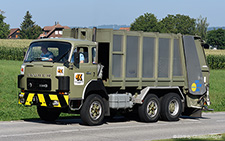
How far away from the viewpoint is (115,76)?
15.2 m

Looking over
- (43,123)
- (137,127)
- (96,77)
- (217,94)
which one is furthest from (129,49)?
(217,94)

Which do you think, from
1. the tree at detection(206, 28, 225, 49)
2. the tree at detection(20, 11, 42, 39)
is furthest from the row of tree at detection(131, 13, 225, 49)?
the tree at detection(20, 11, 42, 39)

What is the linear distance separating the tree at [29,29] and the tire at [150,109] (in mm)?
155790

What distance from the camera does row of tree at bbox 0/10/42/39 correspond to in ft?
554

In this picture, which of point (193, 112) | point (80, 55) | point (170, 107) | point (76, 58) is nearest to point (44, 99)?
point (76, 58)

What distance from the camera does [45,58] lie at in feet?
47.0

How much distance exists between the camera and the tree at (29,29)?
555 ft

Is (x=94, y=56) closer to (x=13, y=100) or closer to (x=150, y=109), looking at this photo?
(x=150, y=109)

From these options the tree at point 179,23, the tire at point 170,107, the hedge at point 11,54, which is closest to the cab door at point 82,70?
the tire at point 170,107

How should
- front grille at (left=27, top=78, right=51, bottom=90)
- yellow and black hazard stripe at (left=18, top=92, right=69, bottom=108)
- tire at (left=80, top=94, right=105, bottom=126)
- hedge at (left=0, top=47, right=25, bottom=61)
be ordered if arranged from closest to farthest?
1. yellow and black hazard stripe at (left=18, top=92, right=69, bottom=108)
2. front grille at (left=27, top=78, right=51, bottom=90)
3. tire at (left=80, top=94, right=105, bottom=126)
4. hedge at (left=0, top=47, right=25, bottom=61)

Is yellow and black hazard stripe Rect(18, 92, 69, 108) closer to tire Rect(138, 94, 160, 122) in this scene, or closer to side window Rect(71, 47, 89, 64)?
side window Rect(71, 47, 89, 64)

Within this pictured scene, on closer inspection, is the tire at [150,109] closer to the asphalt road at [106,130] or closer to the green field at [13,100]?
the asphalt road at [106,130]

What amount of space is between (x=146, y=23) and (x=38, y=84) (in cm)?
15417

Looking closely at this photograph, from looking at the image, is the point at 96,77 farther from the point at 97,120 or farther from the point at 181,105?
the point at 181,105
